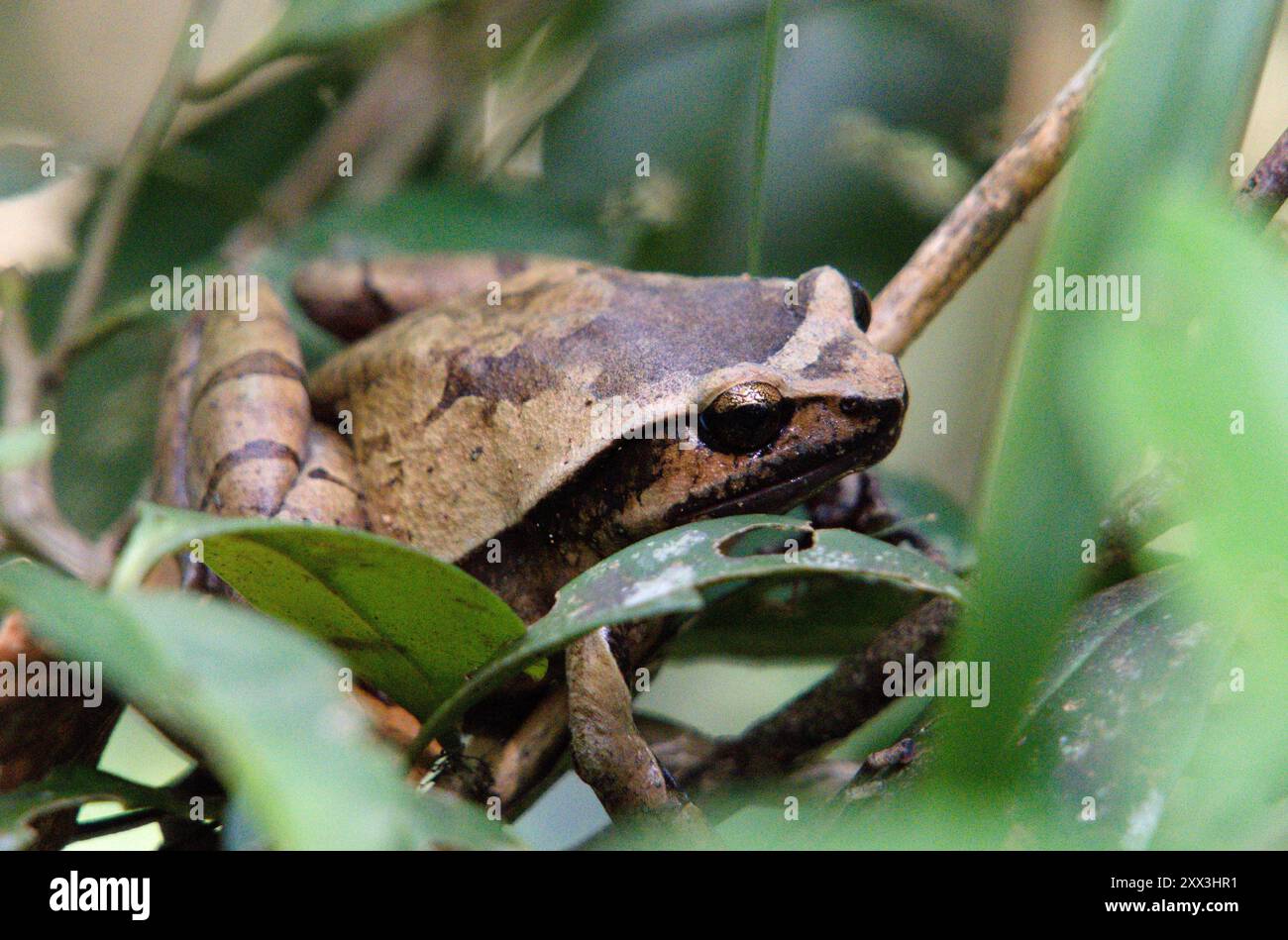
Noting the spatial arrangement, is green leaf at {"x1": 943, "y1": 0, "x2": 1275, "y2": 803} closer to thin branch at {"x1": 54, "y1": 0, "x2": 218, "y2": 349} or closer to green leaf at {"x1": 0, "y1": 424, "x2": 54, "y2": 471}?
green leaf at {"x1": 0, "y1": 424, "x2": 54, "y2": 471}

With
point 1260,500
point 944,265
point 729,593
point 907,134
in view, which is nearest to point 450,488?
point 729,593

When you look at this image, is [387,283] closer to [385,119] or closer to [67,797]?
[385,119]

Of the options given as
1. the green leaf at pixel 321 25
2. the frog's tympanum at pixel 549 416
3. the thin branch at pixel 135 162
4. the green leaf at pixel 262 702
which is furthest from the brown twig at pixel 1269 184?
the thin branch at pixel 135 162

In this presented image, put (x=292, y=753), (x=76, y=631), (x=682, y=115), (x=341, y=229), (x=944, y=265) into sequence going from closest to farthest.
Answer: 1. (x=292, y=753)
2. (x=76, y=631)
3. (x=944, y=265)
4. (x=341, y=229)
5. (x=682, y=115)

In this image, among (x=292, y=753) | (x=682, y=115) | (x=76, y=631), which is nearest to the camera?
(x=292, y=753)

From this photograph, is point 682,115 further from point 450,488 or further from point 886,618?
point 886,618
